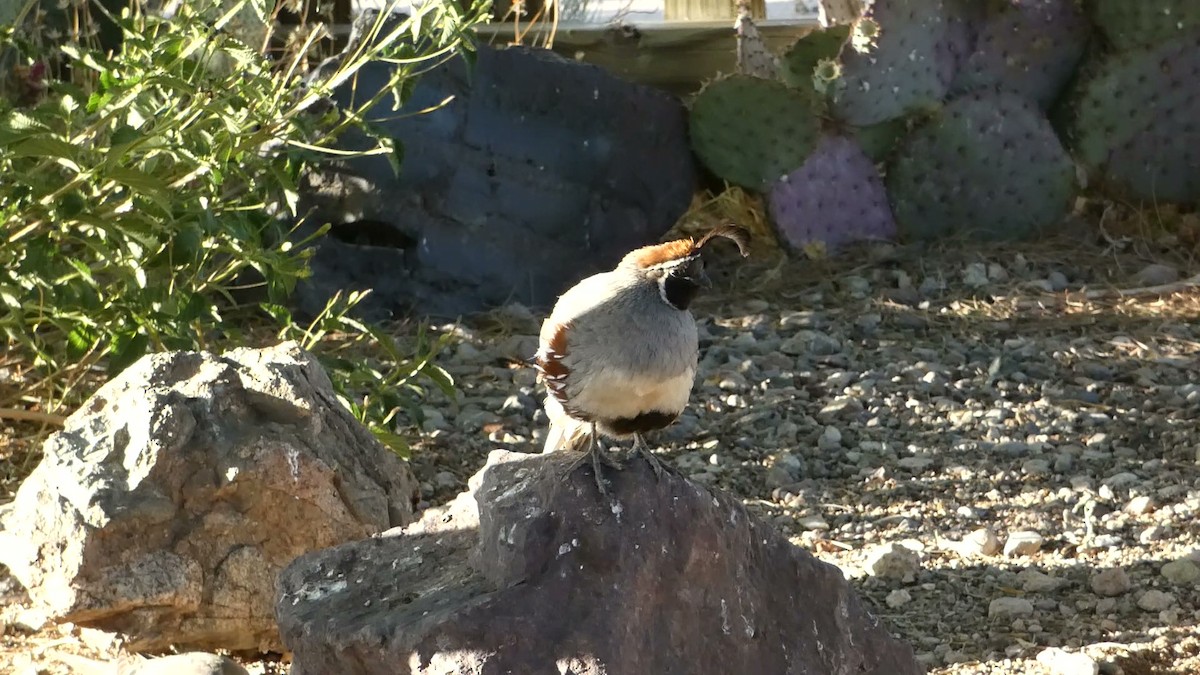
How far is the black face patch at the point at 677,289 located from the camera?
107 inches

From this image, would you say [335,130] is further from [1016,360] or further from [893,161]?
[893,161]

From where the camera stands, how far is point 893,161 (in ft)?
21.9

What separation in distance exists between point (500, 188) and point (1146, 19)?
286 centimetres

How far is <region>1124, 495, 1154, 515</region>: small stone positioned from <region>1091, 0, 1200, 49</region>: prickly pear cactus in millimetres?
2918

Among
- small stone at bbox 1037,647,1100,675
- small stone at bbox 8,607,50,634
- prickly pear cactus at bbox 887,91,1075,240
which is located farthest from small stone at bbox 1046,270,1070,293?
small stone at bbox 8,607,50,634

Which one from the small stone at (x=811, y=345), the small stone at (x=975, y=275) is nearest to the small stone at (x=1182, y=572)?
the small stone at (x=811, y=345)

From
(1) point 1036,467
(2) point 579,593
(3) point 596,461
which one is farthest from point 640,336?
(1) point 1036,467

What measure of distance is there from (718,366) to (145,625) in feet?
8.68

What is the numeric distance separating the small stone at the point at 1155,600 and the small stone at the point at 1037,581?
8.5 inches

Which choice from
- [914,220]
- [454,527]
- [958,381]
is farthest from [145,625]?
[914,220]

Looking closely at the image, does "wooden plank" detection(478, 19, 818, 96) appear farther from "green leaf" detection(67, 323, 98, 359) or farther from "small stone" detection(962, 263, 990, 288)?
"green leaf" detection(67, 323, 98, 359)

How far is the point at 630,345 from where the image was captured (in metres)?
2.63

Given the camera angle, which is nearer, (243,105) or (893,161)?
(243,105)

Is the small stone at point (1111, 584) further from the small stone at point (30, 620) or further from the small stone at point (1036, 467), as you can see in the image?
the small stone at point (30, 620)
